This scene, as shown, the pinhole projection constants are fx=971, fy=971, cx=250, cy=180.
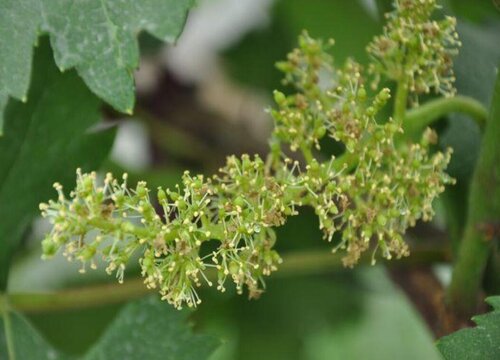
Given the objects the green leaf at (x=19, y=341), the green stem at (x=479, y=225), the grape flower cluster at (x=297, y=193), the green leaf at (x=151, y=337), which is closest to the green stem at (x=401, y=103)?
the grape flower cluster at (x=297, y=193)

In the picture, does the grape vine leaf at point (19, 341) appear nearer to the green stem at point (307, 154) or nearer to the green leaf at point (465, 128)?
the green stem at point (307, 154)

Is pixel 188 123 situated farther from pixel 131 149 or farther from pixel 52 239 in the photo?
pixel 52 239

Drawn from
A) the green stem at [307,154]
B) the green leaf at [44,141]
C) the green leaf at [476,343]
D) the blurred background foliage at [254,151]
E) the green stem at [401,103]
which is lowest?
the blurred background foliage at [254,151]

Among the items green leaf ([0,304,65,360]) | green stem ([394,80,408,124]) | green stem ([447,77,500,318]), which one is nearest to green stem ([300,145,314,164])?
green stem ([394,80,408,124])

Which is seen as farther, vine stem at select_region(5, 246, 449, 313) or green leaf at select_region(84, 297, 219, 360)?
vine stem at select_region(5, 246, 449, 313)

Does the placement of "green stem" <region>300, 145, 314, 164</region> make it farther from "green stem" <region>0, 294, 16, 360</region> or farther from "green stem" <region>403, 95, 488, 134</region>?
"green stem" <region>0, 294, 16, 360</region>
